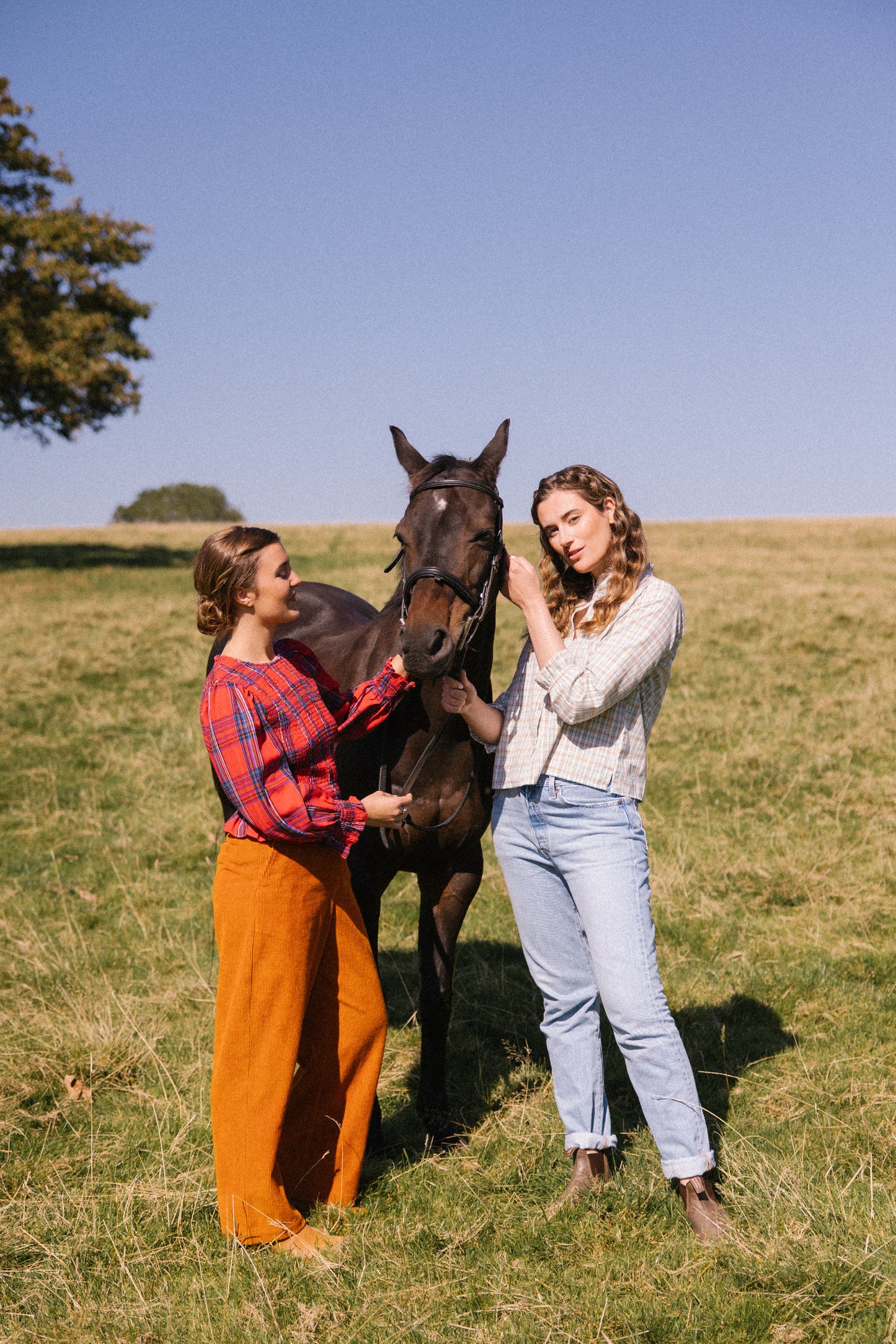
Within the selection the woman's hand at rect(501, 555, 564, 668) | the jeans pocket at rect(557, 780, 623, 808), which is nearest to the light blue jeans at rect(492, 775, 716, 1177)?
the jeans pocket at rect(557, 780, 623, 808)

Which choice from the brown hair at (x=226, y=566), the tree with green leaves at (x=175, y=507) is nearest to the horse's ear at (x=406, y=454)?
the brown hair at (x=226, y=566)

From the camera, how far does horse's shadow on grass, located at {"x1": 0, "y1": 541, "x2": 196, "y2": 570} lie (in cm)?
2600

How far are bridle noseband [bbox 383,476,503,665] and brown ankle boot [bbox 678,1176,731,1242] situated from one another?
73.3 inches

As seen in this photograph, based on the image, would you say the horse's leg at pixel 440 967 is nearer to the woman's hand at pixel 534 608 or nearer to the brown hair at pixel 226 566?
the woman's hand at pixel 534 608

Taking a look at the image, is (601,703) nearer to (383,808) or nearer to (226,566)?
(383,808)

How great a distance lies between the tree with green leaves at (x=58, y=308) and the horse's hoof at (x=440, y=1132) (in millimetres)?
23395

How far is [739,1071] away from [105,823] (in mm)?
5691

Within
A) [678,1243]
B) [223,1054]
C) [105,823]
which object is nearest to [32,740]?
[105,823]

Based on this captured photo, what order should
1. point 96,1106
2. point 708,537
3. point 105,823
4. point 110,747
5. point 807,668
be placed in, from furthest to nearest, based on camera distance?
point 708,537, point 807,668, point 110,747, point 105,823, point 96,1106

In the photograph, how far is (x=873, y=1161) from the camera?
3.56m

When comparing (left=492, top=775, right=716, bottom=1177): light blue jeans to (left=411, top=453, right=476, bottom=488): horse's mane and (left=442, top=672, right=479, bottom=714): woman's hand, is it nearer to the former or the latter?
(left=442, top=672, right=479, bottom=714): woman's hand

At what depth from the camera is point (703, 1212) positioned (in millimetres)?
3119

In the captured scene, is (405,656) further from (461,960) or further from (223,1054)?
(461,960)

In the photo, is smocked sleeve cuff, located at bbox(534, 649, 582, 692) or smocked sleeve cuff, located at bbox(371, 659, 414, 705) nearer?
smocked sleeve cuff, located at bbox(534, 649, 582, 692)
